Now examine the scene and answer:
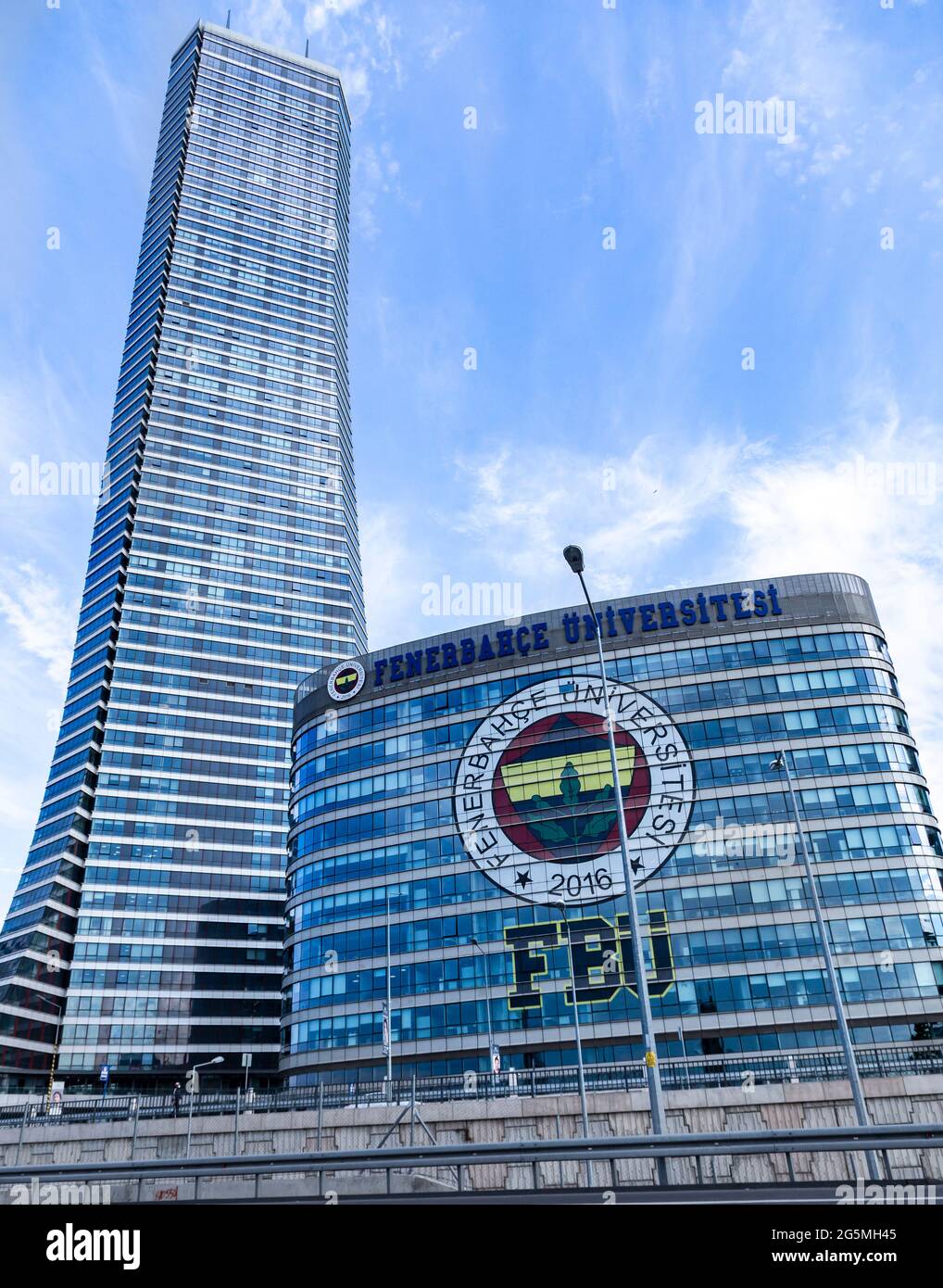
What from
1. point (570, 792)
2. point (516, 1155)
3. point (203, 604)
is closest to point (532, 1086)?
point (516, 1155)

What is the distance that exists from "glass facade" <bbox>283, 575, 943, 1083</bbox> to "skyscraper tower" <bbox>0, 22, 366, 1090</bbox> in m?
37.2

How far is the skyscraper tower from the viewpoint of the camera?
102 metres

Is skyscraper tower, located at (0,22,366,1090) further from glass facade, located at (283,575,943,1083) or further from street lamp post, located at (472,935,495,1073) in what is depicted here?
street lamp post, located at (472,935,495,1073)

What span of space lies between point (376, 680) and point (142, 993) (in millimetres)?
53557

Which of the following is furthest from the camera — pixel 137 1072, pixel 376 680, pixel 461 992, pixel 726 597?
pixel 137 1072

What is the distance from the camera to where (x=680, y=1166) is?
780 inches

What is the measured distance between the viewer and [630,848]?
65.8 meters

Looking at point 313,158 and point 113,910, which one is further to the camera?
point 313,158

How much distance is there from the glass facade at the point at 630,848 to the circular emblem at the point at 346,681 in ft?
15.8

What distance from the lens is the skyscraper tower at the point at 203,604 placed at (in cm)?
10194

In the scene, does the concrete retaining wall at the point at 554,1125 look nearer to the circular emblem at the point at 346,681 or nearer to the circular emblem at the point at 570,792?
the circular emblem at the point at 570,792

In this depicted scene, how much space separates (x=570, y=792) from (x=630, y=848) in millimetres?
6297
